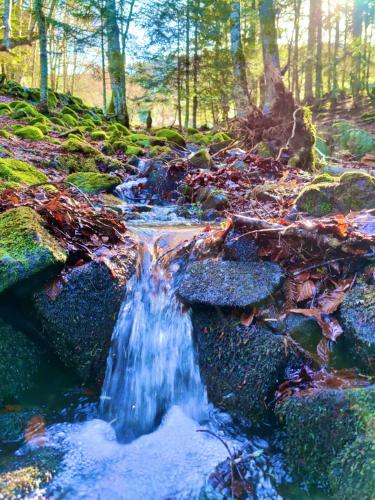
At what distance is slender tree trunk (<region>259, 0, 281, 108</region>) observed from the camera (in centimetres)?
994

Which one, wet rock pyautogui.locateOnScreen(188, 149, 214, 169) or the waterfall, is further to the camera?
wet rock pyautogui.locateOnScreen(188, 149, 214, 169)

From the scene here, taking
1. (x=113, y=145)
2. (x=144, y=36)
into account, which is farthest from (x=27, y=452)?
(x=144, y=36)

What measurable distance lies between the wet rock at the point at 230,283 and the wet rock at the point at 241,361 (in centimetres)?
12

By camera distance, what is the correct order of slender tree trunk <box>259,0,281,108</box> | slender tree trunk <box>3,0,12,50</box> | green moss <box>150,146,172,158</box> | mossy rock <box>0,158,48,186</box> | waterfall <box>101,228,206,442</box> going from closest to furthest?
waterfall <box>101,228,206,442</box>, mossy rock <box>0,158,48,186</box>, green moss <box>150,146,172,158</box>, slender tree trunk <box>259,0,281,108</box>, slender tree trunk <box>3,0,12,50</box>

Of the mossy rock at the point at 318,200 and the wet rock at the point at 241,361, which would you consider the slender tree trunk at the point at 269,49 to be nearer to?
the mossy rock at the point at 318,200

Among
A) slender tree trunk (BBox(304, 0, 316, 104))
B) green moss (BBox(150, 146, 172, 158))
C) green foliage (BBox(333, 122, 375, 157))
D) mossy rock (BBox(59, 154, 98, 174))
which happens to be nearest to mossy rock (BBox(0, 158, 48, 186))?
mossy rock (BBox(59, 154, 98, 174))

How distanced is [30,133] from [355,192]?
9.01 meters

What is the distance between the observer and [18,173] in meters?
5.98

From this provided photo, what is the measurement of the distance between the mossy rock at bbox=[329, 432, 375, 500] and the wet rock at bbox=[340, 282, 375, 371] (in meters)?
0.65

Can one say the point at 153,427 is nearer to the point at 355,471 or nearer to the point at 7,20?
the point at 355,471

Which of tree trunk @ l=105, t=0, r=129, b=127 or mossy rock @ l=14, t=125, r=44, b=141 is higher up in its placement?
tree trunk @ l=105, t=0, r=129, b=127

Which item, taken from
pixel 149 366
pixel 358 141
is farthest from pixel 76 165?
pixel 358 141

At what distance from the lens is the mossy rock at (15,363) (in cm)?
315

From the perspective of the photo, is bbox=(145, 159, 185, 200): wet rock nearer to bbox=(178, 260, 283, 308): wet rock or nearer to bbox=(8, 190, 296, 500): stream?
bbox=(8, 190, 296, 500): stream
